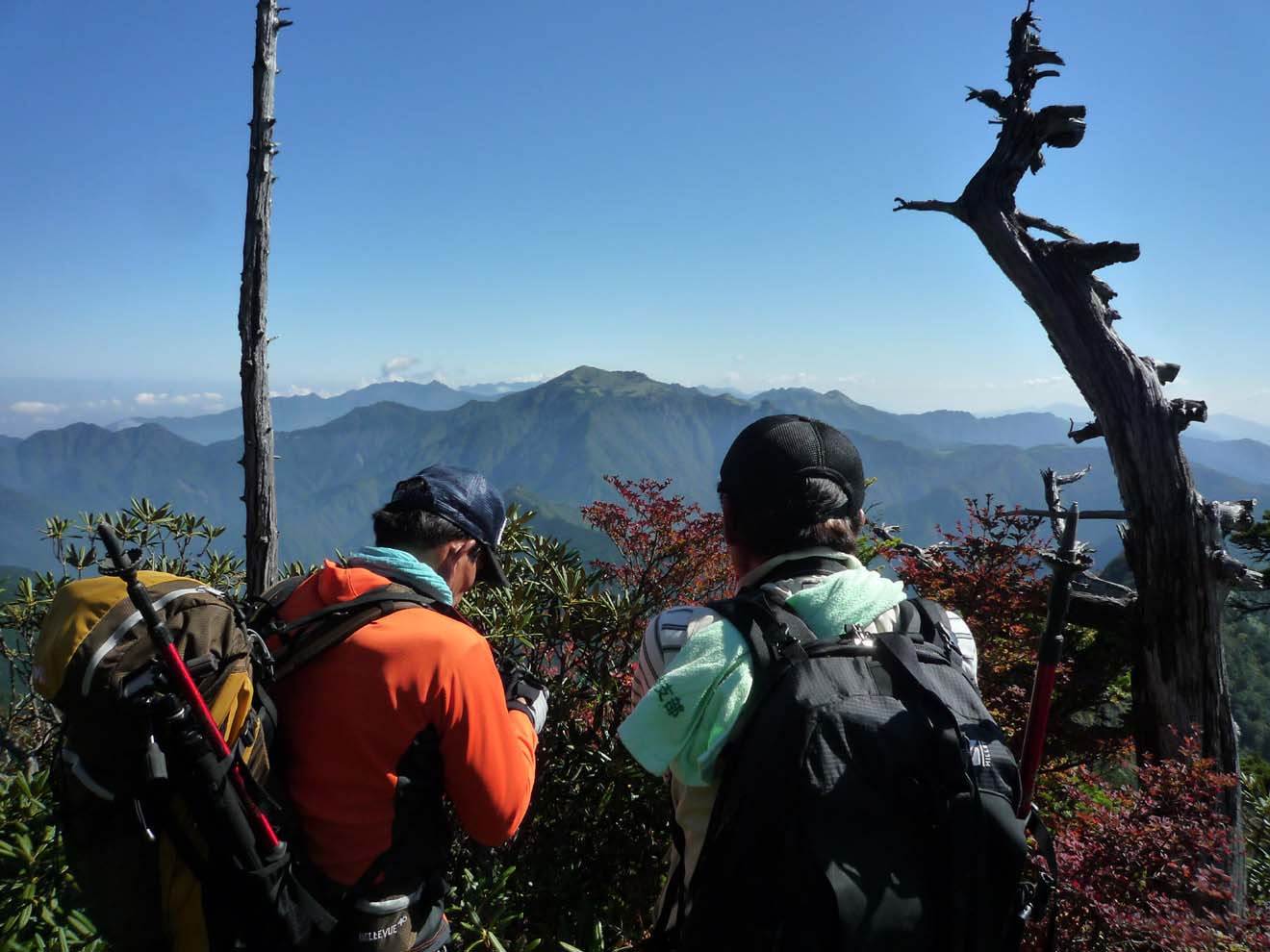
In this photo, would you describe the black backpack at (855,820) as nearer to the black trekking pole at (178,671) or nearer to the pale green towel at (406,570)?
the pale green towel at (406,570)

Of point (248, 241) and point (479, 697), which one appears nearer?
point (479, 697)

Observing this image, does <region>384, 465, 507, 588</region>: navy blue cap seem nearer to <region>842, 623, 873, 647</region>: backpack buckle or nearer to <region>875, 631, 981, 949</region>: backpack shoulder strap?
<region>842, 623, 873, 647</region>: backpack buckle

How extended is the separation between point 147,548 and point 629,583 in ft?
12.6

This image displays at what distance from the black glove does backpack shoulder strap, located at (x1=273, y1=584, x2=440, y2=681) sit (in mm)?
609

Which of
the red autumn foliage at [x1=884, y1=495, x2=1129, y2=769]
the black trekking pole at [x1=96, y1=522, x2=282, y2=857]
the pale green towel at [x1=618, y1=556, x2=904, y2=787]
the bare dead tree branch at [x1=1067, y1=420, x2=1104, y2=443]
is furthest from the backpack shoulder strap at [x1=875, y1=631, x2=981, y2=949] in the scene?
the bare dead tree branch at [x1=1067, y1=420, x2=1104, y2=443]

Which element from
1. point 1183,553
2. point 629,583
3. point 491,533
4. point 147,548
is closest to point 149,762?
point 491,533

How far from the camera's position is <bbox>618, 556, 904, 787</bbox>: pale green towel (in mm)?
1600

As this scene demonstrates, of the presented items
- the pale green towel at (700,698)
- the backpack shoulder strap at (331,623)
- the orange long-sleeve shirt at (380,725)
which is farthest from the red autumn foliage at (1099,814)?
the backpack shoulder strap at (331,623)

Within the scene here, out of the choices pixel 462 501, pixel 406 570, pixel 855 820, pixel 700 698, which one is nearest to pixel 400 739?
pixel 406 570

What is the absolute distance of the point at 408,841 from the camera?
221cm

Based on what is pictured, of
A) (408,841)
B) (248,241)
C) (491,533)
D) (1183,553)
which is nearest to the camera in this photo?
(408,841)

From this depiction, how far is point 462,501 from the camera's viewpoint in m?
2.44

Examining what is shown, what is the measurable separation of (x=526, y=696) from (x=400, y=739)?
2.00ft

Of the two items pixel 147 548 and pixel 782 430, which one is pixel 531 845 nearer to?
pixel 782 430
